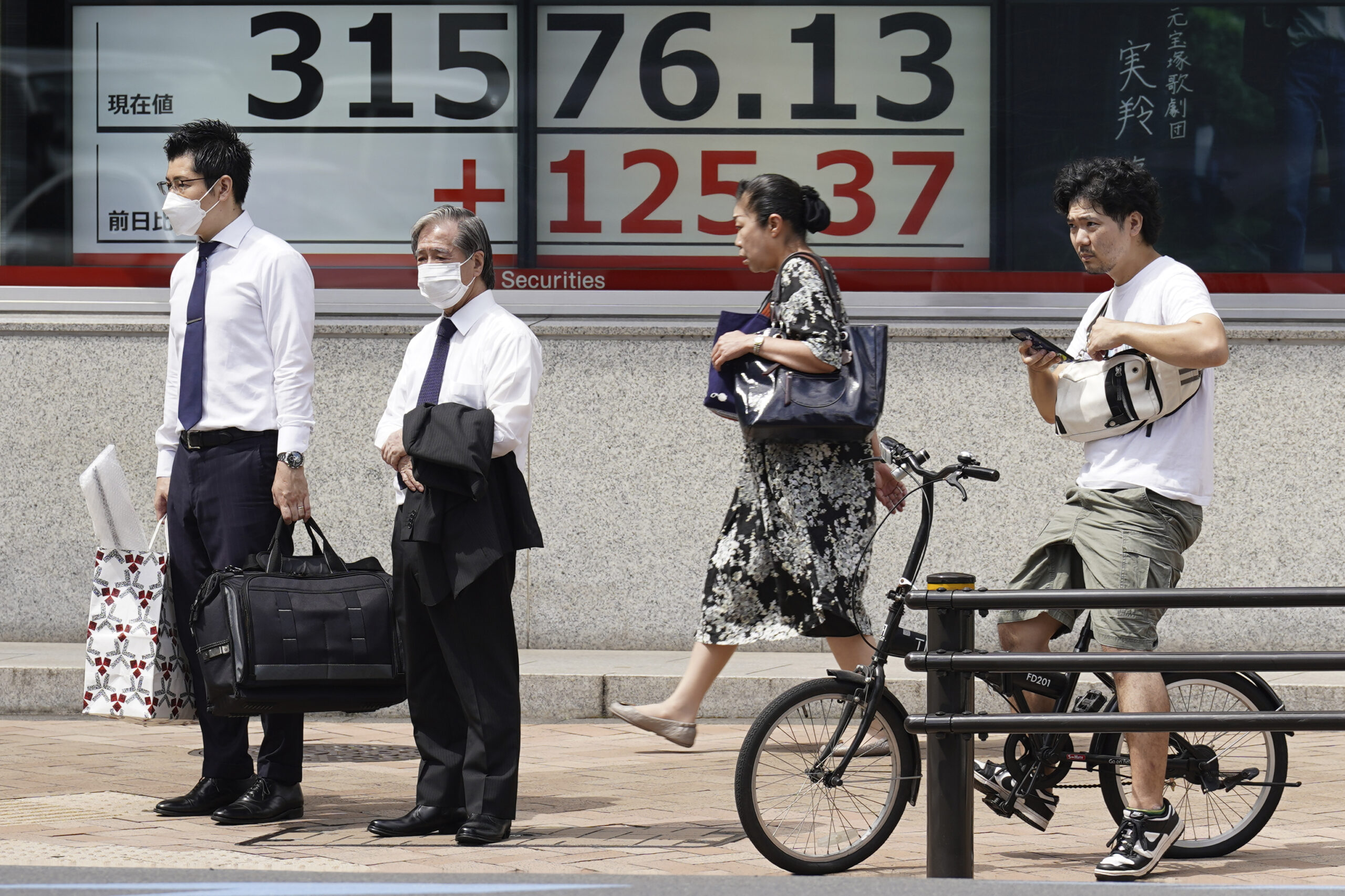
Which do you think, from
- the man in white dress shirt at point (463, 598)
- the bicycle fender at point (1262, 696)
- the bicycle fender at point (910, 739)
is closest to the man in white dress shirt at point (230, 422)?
the man in white dress shirt at point (463, 598)

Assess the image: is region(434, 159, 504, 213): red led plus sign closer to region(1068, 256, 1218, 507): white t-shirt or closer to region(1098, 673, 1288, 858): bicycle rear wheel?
region(1068, 256, 1218, 507): white t-shirt

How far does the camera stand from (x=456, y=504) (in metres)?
5.19

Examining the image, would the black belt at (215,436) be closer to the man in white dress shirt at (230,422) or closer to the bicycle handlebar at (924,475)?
the man in white dress shirt at (230,422)

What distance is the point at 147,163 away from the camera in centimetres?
915

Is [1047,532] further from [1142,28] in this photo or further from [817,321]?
[1142,28]

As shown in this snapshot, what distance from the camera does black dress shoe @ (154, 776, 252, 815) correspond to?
5.57 metres

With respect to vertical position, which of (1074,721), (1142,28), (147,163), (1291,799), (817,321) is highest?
(1142,28)

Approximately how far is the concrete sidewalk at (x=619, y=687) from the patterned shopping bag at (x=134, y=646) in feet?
7.42

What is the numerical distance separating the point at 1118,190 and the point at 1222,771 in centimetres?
162

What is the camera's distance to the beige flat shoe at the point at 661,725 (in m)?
6.38

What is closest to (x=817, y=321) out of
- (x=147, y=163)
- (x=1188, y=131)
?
(x=1188, y=131)

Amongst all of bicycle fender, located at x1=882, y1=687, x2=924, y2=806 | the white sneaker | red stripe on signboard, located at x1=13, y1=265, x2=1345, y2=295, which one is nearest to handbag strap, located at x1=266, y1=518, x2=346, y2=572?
bicycle fender, located at x1=882, y1=687, x2=924, y2=806

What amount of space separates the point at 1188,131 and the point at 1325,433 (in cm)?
157

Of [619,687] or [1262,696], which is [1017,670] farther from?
[619,687]
